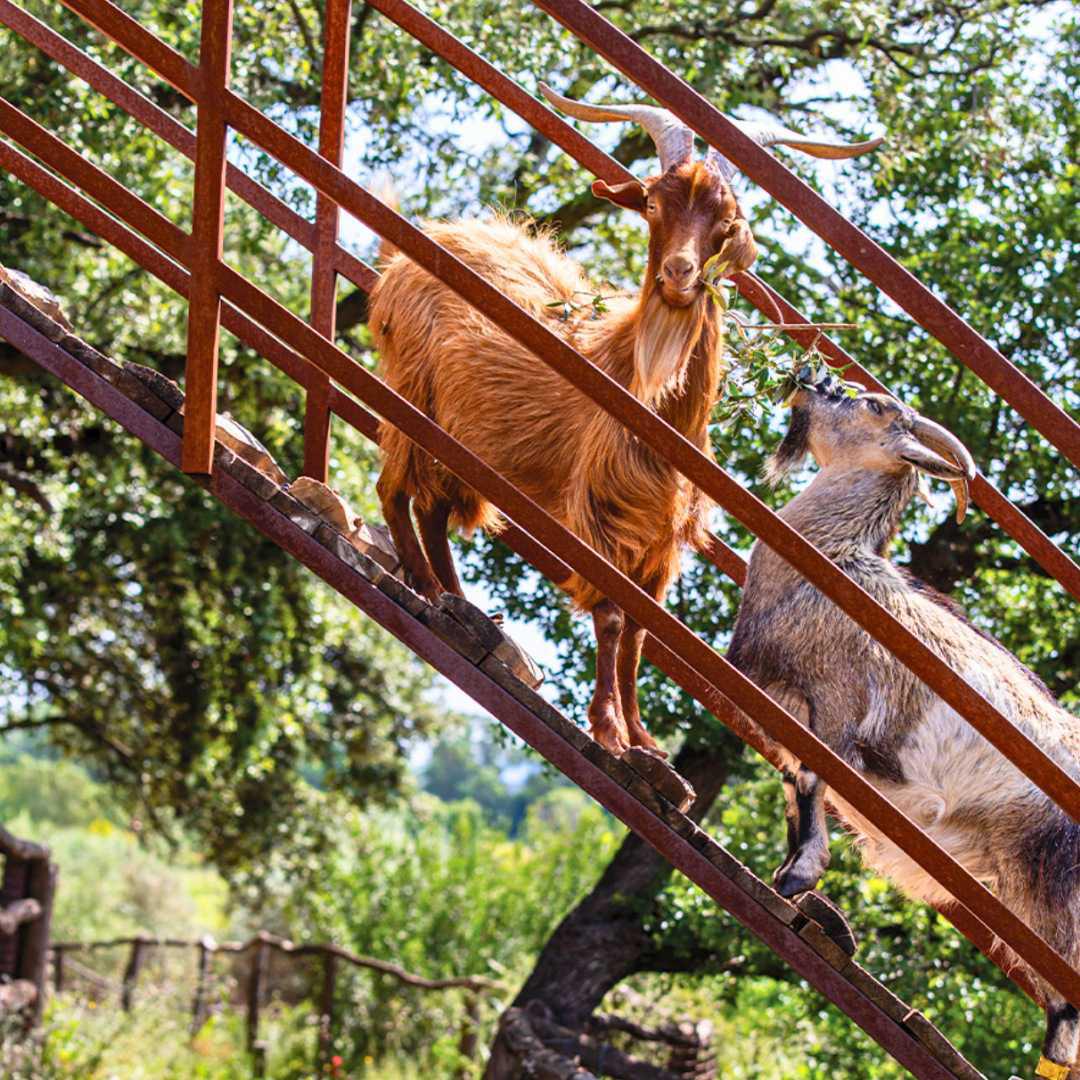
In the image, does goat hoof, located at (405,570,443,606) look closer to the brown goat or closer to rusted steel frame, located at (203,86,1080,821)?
the brown goat

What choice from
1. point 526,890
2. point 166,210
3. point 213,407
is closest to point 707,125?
point 213,407

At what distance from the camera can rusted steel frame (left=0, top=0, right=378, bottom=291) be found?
4797mm

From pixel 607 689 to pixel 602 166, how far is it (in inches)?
66.6

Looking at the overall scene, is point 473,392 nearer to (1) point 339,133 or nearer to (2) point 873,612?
(1) point 339,133

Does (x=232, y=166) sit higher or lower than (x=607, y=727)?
higher

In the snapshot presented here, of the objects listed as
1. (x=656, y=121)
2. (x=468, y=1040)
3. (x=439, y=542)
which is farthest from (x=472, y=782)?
(x=656, y=121)

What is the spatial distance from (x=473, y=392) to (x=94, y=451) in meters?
6.36

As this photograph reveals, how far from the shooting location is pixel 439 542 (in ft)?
17.1

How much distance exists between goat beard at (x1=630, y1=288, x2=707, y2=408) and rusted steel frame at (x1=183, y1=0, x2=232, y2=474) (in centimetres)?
112

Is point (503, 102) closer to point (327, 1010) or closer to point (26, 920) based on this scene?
point (26, 920)

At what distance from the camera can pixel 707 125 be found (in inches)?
143

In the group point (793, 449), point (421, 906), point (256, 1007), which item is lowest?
point (793, 449)

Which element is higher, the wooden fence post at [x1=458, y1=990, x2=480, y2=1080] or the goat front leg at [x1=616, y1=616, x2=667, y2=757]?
the wooden fence post at [x1=458, y1=990, x2=480, y2=1080]

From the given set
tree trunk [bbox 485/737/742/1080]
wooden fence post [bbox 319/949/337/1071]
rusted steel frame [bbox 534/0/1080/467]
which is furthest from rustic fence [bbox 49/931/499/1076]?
rusted steel frame [bbox 534/0/1080/467]
